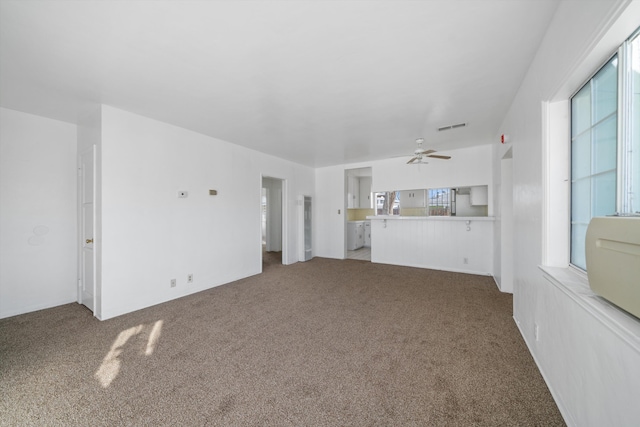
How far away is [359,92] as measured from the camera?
272cm

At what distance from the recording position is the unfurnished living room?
1.41 m

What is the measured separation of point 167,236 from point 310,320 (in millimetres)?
2503

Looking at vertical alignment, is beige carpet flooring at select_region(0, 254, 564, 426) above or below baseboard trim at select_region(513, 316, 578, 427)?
below

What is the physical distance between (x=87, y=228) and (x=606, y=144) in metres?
5.36

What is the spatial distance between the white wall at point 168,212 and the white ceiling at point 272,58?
467 millimetres

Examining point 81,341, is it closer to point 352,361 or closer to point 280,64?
point 352,361

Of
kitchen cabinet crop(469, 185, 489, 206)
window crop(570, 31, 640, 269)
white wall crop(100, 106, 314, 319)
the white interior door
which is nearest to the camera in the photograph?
window crop(570, 31, 640, 269)

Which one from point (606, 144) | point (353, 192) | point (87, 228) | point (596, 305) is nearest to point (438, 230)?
point (353, 192)

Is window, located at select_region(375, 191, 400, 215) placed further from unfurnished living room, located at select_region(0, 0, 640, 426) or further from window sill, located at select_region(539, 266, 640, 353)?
window sill, located at select_region(539, 266, 640, 353)

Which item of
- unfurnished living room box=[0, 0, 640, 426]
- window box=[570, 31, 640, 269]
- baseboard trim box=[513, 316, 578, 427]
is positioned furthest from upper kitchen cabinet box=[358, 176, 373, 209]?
window box=[570, 31, 640, 269]

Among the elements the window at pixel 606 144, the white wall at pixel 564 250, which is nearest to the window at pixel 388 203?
the white wall at pixel 564 250

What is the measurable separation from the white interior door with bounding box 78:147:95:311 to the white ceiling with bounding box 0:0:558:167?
71cm

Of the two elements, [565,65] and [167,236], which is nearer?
[565,65]

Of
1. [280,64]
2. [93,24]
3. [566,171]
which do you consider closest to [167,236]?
[93,24]
